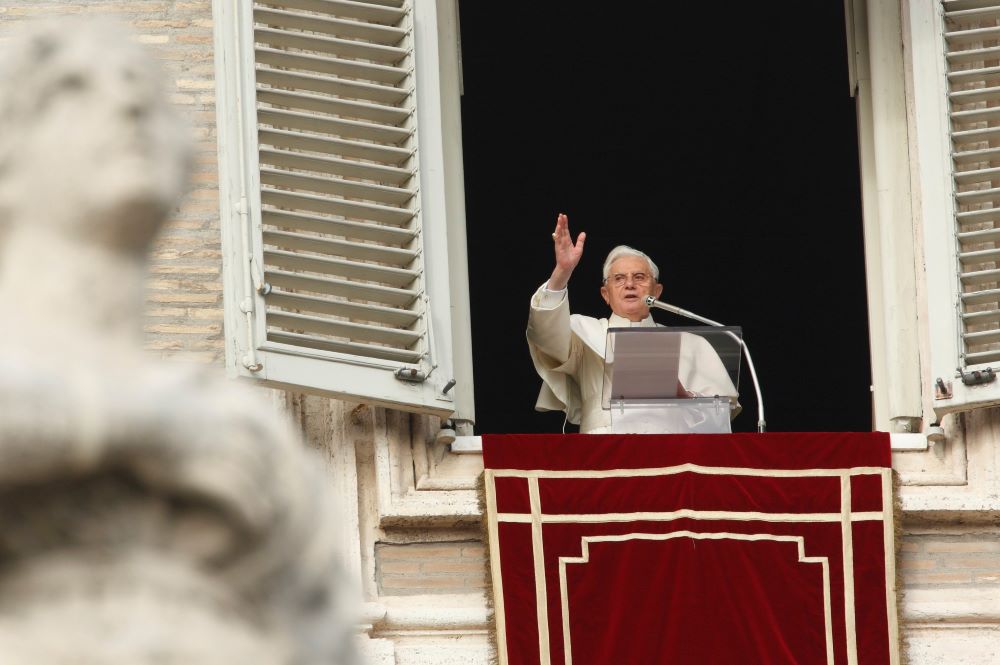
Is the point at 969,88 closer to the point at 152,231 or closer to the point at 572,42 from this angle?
the point at 572,42

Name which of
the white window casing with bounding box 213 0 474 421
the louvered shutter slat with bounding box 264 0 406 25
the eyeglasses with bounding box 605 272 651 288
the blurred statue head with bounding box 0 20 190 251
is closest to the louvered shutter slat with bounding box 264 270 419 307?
the white window casing with bounding box 213 0 474 421

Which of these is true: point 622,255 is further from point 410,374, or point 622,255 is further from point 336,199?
point 410,374

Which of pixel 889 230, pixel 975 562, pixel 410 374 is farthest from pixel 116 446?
pixel 889 230

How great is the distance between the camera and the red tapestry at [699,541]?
8.35 metres

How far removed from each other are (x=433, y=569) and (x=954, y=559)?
4.91ft

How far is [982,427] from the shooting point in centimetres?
859

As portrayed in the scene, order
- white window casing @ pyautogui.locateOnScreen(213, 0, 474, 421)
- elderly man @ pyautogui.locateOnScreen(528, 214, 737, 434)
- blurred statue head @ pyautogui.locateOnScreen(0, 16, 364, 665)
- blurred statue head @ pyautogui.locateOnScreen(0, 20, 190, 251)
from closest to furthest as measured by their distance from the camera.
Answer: blurred statue head @ pyautogui.locateOnScreen(0, 16, 364, 665) < blurred statue head @ pyautogui.locateOnScreen(0, 20, 190, 251) < white window casing @ pyautogui.locateOnScreen(213, 0, 474, 421) < elderly man @ pyautogui.locateOnScreen(528, 214, 737, 434)

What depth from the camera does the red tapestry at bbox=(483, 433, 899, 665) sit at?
27.4 ft

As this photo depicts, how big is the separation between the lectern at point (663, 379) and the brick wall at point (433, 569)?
58cm

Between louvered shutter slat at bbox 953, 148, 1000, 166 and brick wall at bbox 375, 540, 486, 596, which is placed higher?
louvered shutter slat at bbox 953, 148, 1000, 166

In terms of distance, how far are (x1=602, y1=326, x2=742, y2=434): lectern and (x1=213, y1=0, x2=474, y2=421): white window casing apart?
0.48m

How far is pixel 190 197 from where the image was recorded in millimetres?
8438

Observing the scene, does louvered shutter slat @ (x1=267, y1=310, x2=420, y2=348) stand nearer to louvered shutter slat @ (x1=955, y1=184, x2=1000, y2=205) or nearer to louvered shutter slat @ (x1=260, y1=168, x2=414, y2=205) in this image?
louvered shutter slat @ (x1=260, y1=168, x2=414, y2=205)

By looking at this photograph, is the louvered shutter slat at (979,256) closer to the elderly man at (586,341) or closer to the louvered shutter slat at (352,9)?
the elderly man at (586,341)
